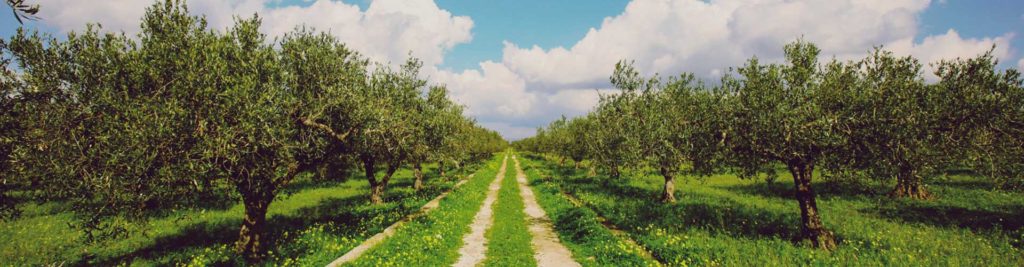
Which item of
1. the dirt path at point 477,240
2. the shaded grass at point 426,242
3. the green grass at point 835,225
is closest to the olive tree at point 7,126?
the shaded grass at point 426,242

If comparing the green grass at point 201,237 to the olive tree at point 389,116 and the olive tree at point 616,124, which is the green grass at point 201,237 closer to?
the olive tree at point 389,116

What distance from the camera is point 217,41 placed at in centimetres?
1317

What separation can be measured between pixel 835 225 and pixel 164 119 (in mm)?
25653

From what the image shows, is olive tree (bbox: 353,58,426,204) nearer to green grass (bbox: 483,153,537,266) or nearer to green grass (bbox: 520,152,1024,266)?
green grass (bbox: 483,153,537,266)

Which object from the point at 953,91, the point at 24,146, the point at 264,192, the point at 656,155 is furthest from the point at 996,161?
the point at 24,146

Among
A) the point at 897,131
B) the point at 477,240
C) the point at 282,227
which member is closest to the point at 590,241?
the point at 477,240

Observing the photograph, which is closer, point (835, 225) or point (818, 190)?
point (835, 225)

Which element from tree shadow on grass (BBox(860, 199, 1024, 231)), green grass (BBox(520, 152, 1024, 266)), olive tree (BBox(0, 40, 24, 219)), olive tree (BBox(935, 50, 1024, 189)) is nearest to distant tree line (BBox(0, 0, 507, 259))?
olive tree (BBox(0, 40, 24, 219))

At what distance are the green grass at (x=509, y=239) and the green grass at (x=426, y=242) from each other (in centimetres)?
134

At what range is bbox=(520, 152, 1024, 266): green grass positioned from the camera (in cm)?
1413

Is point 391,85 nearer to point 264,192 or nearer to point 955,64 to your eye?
point 264,192

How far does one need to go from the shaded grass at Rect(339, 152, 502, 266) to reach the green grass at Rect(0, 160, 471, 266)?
1778 mm

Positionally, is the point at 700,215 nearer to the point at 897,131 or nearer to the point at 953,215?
the point at 897,131

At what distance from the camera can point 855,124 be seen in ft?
47.8
